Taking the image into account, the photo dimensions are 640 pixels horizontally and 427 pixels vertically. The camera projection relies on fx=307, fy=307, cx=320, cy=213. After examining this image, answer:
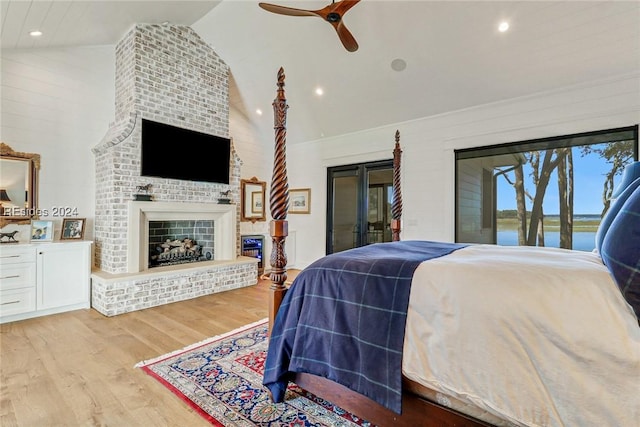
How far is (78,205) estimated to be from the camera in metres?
4.27

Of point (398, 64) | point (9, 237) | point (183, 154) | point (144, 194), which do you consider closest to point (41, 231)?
point (9, 237)

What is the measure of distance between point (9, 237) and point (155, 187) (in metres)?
1.61

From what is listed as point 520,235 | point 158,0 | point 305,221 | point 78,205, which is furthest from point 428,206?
point 78,205

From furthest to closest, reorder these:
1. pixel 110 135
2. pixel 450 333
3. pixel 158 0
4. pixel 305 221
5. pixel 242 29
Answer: pixel 305 221 → pixel 242 29 → pixel 110 135 → pixel 158 0 → pixel 450 333

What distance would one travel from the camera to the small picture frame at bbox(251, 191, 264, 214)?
6.46 meters

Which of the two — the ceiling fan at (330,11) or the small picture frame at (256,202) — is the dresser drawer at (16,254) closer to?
Result: the small picture frame at (256,202)

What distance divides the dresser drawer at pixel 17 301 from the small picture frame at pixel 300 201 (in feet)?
14.3

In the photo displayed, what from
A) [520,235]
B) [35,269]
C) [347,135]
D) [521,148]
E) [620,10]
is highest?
[620,10]

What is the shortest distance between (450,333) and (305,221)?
5269 millimetres

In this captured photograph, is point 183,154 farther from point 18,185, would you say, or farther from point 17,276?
point 17,276

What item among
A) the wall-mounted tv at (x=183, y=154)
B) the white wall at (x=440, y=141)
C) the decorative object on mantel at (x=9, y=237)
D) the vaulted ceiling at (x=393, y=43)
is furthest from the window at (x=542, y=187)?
the decorative object on mantel at (x=9, y=237)

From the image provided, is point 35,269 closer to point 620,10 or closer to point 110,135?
point 110,135

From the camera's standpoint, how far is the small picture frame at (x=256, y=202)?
646 cm

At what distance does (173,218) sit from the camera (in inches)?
180
